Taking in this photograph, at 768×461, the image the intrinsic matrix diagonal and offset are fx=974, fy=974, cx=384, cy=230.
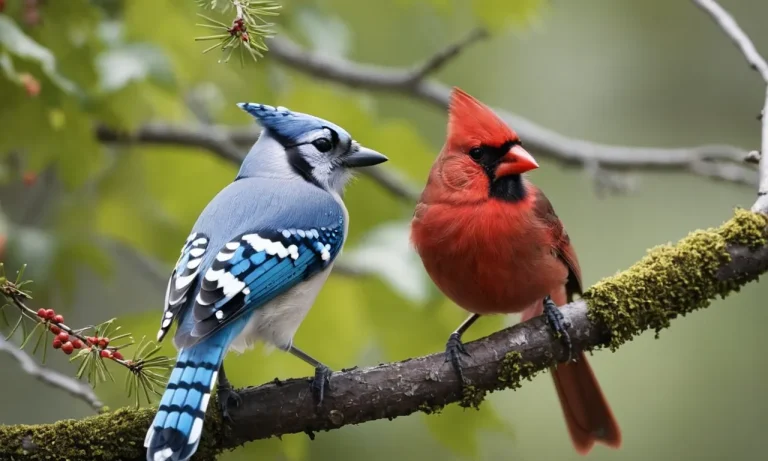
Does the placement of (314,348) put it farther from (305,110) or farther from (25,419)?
(25,419)

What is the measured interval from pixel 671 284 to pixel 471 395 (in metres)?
0.60

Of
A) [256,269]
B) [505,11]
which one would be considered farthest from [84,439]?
[505,11]

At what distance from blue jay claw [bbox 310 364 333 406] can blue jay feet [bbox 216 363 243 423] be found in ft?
0.60

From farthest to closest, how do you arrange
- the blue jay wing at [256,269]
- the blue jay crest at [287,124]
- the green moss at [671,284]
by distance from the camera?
the blue jay crest at [287,124] → the green moss at [671,284] → the blue jay wing at [256,269]

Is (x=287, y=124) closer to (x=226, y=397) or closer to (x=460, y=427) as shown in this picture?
(x=226, y=397)

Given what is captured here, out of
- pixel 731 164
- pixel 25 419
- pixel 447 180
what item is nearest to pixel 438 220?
pixel 447 180

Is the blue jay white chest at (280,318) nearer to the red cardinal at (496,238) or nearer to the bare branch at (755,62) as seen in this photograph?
the red cardinal at (496,238)

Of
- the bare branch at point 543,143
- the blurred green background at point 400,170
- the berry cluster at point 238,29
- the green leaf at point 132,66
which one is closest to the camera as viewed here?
the berry cluster at point 238,29

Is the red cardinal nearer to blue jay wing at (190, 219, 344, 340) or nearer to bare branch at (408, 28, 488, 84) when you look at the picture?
blue jay wing at (190, 219, 344, 340)

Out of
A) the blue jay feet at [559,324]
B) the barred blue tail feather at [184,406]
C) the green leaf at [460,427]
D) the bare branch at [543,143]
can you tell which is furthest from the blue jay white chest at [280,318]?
the bare branch at [543,143]

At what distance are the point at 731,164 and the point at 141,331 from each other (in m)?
2.81

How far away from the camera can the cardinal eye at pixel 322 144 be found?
2949 mm

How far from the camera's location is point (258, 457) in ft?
11.0

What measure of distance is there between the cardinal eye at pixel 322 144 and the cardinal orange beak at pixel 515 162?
525 millimetres
